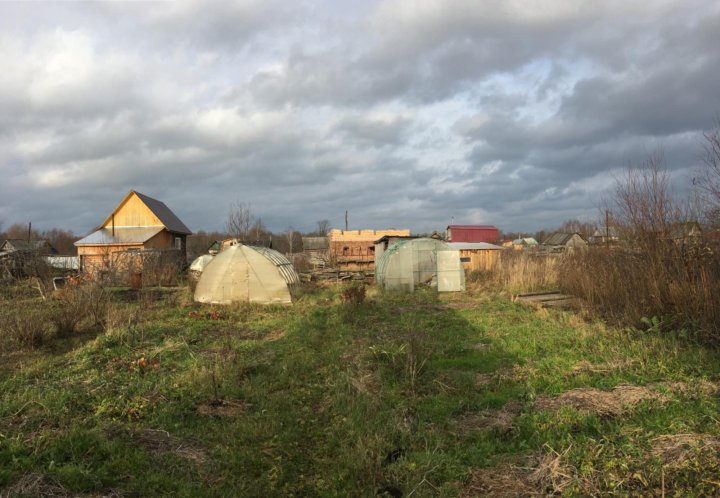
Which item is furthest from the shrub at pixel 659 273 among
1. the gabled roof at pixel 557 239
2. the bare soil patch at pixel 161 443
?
the gabled roof at pixel 557 239

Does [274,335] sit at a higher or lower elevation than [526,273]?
lower

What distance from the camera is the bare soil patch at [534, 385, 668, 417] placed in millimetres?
5605

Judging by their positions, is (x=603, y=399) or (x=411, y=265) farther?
(x=411, y=265)

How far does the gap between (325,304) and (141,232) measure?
25523mm

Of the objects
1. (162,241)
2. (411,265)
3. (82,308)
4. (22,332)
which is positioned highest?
(162,241)

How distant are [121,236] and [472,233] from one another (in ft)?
125

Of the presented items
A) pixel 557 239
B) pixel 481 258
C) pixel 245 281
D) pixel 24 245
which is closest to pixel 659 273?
pixel 245 281

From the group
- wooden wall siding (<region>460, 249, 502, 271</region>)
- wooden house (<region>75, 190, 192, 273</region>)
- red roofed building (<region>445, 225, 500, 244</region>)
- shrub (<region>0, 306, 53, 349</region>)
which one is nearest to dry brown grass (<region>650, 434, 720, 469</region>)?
shrub (<region>0, 306, 53, 349</region>)

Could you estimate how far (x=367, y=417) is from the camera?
584cm

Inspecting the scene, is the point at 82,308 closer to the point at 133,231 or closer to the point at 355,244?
the point at 133,231

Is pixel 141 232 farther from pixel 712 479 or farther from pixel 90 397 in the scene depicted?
pixel 712 479

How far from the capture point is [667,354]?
7891 mm

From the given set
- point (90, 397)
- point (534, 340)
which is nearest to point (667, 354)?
point (534, 340)

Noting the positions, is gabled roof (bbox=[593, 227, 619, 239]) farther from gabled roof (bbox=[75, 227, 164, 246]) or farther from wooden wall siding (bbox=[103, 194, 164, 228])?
wooden wall siding (bbox=[103, 194, 164, 228])
